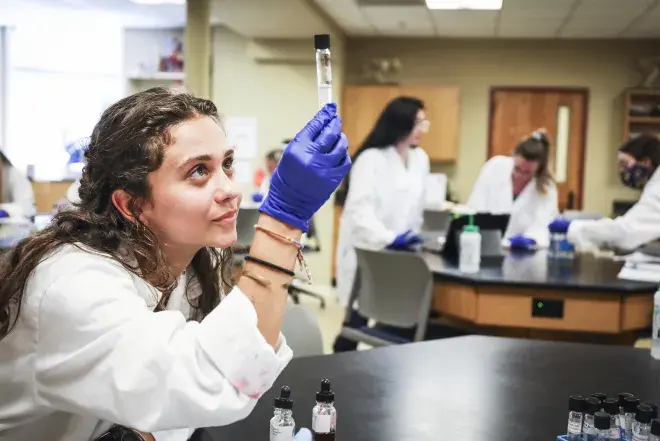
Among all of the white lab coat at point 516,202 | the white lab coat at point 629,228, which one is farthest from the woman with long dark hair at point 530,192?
the white lab coat at point 629,228

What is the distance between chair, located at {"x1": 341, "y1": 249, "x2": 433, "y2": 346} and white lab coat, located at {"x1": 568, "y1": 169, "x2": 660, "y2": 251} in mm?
1257

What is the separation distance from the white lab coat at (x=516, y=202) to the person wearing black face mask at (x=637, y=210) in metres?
0.50

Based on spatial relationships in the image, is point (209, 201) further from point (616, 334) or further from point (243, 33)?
point (243, 33)

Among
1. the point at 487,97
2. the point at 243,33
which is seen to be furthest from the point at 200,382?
the point at 487,97

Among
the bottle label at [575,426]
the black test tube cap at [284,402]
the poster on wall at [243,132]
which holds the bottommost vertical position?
the bottle label at [575,426]

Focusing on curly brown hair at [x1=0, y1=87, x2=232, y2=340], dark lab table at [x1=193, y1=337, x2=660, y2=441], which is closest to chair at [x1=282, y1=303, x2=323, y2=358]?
dark lab table at [x1=193, y1=337, x2=660, y2=441]

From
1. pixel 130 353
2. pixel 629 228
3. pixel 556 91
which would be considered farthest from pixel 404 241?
pixel 556 91

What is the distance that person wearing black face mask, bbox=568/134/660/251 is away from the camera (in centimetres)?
332

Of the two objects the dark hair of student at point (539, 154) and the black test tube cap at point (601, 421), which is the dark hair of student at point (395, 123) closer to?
the dark hair of student at point (539, 154)

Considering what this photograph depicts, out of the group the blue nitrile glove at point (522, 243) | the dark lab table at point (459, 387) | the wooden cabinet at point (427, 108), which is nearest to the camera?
the dark lab table at point (459, 387)

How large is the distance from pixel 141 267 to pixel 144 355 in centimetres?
21

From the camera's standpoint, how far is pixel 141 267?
939 mm

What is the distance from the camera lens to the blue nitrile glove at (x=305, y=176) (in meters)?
0.83

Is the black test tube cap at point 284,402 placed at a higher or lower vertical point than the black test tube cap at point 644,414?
lower
